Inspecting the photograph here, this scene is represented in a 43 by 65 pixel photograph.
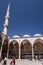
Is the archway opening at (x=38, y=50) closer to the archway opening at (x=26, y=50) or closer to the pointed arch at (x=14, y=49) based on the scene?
the archway opening at (x=26, y=50)

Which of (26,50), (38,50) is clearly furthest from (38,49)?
(26,50)

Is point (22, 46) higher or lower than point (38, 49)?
higher

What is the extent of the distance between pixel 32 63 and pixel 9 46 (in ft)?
45.5

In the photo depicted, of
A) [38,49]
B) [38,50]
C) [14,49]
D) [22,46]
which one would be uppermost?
[22,46]

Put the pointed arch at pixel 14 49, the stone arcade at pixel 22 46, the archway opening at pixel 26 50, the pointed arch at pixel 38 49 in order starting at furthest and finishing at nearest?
the pointed arch at pixel 14 49, the archway opening at pixel 26 50, the pointed arch at pixel 38 49, the stone arcade at pixel 22 46

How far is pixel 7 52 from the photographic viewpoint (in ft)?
77.1

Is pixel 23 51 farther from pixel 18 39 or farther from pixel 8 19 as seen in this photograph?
pixel 8 19

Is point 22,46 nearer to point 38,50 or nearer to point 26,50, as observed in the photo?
point 26,50

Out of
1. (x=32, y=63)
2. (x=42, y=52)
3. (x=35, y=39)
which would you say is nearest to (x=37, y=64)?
(x=32, y=63)

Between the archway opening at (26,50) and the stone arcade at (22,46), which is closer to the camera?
the stone arcade at (22,46)

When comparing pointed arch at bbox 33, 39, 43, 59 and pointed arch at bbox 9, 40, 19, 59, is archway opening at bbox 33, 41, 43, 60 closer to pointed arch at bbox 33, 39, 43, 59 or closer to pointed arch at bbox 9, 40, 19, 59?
pointed arch at bbox 33, 39, 43, 59

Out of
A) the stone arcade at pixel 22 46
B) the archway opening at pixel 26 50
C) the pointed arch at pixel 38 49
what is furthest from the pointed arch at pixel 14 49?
the pointed arch at pixel 38 49

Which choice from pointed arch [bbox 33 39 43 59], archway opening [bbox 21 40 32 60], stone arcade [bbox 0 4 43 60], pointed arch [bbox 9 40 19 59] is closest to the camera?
stone arcade [bbox 0 4 43 60]

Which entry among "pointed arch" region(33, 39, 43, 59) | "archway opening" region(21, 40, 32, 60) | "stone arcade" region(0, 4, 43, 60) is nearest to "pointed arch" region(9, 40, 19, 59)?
"stone arcade" region(0, 4, 43, 60)
